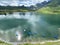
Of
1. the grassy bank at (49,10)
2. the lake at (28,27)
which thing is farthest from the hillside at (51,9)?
the lake at (28,27)

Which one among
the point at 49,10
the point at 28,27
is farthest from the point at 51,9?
the point at 28,27

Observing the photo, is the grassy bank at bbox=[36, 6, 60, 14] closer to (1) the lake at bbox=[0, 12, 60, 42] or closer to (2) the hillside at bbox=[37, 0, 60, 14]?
(2) the hillside at bbox=[37, 0, 60, 14]

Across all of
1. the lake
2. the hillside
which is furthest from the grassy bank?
the lake

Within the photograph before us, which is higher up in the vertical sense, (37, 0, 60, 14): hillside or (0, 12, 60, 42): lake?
(37, 0, 60, 14): hillside

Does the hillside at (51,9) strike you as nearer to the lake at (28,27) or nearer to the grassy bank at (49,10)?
the grassy bank at (49,10)

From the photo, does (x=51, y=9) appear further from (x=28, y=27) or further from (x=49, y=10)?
(x=28, y=27)

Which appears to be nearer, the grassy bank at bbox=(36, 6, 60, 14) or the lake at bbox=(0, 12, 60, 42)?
the lake at bbox=(0, 12, 60, 42)

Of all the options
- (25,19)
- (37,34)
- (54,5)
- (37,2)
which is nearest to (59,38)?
(37,34)

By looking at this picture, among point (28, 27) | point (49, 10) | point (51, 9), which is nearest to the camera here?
point (28, 27)

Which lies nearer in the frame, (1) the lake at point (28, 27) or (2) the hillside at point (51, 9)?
(1) the lake at point (28, 27)
